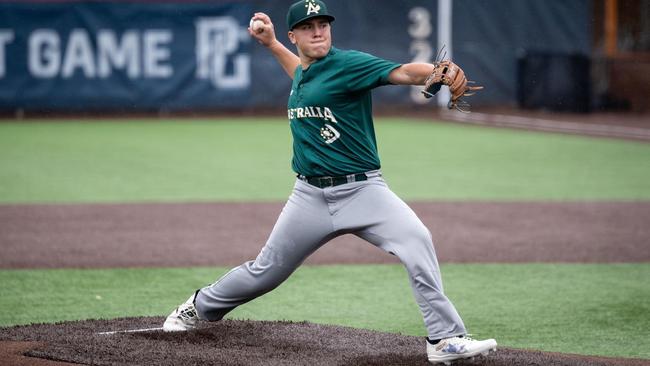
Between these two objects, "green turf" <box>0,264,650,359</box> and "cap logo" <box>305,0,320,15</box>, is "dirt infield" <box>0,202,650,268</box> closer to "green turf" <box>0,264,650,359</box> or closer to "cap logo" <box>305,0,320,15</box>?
"green turf" <box>0,264,650,359</box>

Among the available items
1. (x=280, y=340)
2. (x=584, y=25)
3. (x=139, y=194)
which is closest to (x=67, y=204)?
(x=139, y=194)

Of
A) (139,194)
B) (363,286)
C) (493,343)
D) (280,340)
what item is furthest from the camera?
(139,194)

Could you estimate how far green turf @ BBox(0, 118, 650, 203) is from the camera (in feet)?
45.9

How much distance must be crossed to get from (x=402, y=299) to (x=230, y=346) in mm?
2220

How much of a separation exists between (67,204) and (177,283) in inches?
182

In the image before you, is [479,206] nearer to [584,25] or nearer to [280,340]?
[280,340]

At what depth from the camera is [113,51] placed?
81.3 ft

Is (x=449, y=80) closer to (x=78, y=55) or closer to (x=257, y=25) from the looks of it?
(x=257, y=25)

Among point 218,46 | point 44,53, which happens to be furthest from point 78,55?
point 218,46

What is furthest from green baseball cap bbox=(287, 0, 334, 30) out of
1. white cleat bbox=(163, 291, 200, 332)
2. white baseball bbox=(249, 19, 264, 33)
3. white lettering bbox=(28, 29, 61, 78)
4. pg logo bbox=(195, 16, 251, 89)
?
white lettering bbox=(28, 29, 61, 78)

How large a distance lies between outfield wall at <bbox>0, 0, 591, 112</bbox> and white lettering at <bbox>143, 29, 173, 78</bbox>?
0.08ft

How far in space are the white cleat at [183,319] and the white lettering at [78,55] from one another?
1901 centimetres

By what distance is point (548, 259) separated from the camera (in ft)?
32.1

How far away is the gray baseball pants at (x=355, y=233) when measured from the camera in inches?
226
